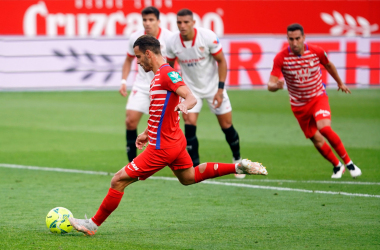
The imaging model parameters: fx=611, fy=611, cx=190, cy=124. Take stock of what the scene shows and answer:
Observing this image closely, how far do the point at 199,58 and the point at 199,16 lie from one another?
14122 mm

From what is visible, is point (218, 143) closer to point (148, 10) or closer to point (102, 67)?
point (148, 10)

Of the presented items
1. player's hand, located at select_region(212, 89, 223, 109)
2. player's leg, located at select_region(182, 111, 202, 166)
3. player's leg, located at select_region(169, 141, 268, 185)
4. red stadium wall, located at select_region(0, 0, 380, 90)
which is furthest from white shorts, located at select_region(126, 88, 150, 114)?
red stadium wall, located at select_region(0, 0, 380, 90)

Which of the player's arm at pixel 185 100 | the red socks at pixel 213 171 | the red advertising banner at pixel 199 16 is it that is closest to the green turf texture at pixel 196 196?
the red socks at pixel 213 171

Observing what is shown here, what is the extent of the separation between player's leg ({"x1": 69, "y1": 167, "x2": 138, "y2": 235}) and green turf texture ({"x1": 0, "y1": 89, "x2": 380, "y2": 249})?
103 millimetres

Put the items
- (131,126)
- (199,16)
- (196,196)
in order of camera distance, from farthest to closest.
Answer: (199,16)
(131,126)
(196,196)

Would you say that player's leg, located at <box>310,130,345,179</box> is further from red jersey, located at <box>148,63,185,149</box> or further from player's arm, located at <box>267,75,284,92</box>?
red jersey, located at <box>148,63,185,149</box>

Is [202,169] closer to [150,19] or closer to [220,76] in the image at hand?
[220,76]

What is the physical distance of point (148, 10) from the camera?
28.3 feet

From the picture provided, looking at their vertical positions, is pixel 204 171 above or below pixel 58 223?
above

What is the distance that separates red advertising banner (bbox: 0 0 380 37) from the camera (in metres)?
21.4

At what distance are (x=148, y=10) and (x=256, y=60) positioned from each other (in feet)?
38.6

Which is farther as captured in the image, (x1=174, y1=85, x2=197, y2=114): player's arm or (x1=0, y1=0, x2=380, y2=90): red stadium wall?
(x1=0, y1=0, x2=380, y2=90): red stadium wall

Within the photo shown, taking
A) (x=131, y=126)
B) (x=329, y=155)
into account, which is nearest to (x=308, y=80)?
(x=329, y=155)

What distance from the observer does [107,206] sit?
213 inches
